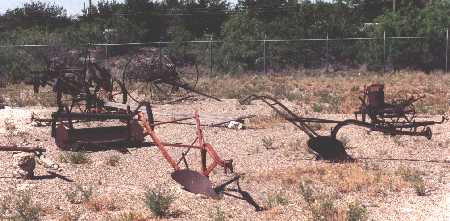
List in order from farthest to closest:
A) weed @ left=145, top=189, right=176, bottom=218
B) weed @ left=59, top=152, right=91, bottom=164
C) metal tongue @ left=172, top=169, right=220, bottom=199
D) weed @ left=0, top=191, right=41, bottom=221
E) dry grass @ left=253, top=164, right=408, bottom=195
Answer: weed @ left=59, top=152, right=91, bottom=164
dry grass @ left=253, top=164, right=408, bottom=195
metal tongue @ left=172, top=169, right=220, bottom=199
weed @ left=145, top=189, right=176, bottom=218
weed @ left=0, top=191, right=41, bottom=221

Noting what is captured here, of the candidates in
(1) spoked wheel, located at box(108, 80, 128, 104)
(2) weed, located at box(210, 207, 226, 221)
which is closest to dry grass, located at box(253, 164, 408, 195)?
(2) weed, located at box(210, 207, 226, 221)

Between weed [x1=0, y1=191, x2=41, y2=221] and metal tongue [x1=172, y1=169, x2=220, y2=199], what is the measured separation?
1725mm

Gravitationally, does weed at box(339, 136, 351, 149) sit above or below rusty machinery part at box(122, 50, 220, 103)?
below

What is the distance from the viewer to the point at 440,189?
7742mm

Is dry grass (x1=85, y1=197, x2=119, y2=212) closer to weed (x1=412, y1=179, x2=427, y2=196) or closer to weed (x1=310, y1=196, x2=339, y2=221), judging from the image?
weed (x1=310, y1=196, x2=339, y2=221)

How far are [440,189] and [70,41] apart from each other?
25.1 meters

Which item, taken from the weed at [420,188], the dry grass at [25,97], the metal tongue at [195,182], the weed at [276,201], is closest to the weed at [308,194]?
the weed at [276,201]

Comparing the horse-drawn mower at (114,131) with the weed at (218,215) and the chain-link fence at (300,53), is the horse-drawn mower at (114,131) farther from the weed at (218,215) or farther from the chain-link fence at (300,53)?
the chain-link fence at (300,53)

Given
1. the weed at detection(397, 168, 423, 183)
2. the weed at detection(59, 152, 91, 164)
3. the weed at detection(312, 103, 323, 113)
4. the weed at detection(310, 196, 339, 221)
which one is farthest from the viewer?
the weed at detection(312, 103, 323, 113)

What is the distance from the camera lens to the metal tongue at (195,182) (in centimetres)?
733

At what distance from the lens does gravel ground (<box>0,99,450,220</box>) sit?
22.3 ft

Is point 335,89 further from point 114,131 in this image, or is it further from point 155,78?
point 114,131

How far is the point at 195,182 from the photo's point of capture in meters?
7.51

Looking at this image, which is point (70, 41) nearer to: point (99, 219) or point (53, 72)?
point (53, 72)
